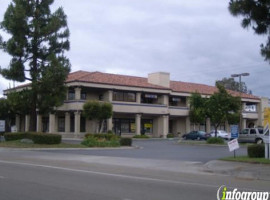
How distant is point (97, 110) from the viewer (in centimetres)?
5044

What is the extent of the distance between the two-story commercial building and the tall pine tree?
1206 cm

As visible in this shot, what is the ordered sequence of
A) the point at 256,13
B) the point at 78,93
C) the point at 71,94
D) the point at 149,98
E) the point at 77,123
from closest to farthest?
the point at 256,13
the point at 78,93
the point at 77,123
the point at 71,94
the point at 149,98

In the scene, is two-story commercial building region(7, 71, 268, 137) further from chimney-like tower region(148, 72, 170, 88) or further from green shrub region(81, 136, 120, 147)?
green shrub region(81, 136, 120, 147)

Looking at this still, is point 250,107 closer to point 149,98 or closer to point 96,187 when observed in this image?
point 149,98

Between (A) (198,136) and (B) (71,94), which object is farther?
(A) (198,136)

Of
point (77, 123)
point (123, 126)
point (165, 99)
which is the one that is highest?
point (165, 99)

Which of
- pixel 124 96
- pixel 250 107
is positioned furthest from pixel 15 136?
pixel 250 107

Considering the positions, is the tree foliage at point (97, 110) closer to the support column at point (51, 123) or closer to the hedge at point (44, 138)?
the support column at point (51, 123)

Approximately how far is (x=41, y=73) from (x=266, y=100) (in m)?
50.2

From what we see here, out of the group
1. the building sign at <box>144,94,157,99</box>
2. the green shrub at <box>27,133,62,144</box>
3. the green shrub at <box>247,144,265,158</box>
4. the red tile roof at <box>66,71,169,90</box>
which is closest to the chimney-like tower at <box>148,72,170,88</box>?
the red tile roof at <box>66,71,169,90</box>

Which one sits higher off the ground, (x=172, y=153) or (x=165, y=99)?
(x=165, y=99)

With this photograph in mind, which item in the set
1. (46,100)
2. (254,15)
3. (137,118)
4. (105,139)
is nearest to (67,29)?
(46,100)

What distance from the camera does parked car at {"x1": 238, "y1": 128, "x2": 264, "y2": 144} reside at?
42316 millimetres

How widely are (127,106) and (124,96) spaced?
1945 millimetres
